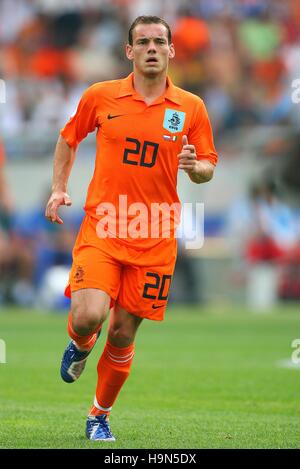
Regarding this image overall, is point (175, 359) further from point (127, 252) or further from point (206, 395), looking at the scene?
point (127, 252)

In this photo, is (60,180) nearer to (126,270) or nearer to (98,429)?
(126,270)

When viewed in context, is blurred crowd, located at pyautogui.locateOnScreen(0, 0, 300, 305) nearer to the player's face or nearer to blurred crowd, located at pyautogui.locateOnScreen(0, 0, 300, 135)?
blurred crowd, located at pyautogui.locateOnScreen(0, 0, 300, 135)

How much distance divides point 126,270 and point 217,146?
14.1m

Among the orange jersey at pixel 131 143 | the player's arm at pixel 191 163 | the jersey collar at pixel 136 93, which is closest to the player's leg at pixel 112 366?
the orange jersey at pixel 131 143

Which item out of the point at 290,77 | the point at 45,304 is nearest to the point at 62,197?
the point at 45,304

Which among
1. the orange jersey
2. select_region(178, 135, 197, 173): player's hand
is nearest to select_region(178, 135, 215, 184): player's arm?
select_region(178, 135, 197, 173): player's hand

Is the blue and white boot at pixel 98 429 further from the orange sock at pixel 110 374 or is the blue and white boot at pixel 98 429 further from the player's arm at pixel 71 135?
the player's arm at pixel 71 135

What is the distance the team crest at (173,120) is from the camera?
24.8 feet

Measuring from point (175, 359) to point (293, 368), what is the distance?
1.40 metres

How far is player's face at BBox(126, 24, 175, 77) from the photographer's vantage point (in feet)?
24.7

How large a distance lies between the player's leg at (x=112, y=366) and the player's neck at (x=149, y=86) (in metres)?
1.40

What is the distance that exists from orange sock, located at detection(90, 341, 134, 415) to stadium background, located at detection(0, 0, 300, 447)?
24.5ft
